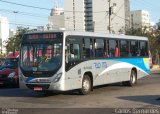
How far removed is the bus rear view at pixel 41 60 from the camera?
679 inches

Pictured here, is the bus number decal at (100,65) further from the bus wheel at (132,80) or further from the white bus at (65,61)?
the bus wheel at (132,80)

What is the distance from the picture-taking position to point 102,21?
297 feet

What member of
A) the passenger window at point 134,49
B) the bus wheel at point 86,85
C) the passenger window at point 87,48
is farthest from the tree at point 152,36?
the bus wheel at point 86,85

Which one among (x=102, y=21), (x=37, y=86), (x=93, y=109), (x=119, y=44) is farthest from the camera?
(x=102, y=21)

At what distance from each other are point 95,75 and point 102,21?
71.6 meters

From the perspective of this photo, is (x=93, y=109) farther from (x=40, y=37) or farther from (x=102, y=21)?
(x=102, y=21)

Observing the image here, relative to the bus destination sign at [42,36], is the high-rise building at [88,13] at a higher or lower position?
higher

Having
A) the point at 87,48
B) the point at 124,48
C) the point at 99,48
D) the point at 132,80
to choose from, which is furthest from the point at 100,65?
the point at 132,80

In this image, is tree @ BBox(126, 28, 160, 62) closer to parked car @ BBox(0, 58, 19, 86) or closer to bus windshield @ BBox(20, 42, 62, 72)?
parked car @ BBox(0, 58, 19, 86)

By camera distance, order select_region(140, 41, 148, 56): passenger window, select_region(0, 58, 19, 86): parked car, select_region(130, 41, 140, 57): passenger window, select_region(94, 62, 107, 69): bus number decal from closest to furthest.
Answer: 1. select_region(94, 62, 107, 69): bus number decal
2. select_region(0, 58, 19, 86): parked car
3. select_region(130, 41, 140, 57): passenger window
4. select_region(140, 41, 148, 56): passenger window

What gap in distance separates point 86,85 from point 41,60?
2.51m

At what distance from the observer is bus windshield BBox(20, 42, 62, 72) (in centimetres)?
1731

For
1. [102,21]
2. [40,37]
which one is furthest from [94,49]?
[102,21]

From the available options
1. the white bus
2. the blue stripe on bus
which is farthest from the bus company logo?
the blue stripe on bus
